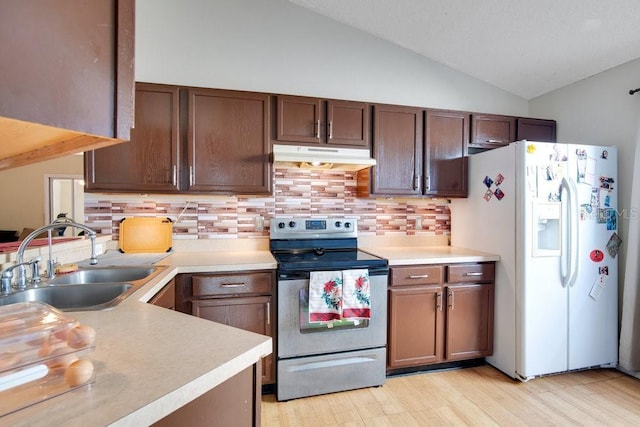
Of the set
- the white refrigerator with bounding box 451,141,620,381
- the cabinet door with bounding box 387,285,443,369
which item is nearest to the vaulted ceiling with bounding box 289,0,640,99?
the white refrigerator with bounding box 451,141,620,381

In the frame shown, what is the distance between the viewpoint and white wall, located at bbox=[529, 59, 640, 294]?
2236 millimetres

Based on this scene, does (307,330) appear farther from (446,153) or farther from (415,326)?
(446,153)

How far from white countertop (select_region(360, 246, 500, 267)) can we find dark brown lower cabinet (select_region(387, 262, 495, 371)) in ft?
0.16

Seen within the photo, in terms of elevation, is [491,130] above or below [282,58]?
below

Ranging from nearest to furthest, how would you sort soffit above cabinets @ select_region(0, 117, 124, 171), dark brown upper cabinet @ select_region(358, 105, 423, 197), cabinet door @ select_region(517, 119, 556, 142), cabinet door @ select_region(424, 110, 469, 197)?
soffit above cabinets @ select_region(0, 117, 124, 171) < dark brown upper cabinet @ select_region(358, 105, 423, 197) < cabinet door @ select_region(424, 110, 469, 197) < cabinet door @ select_region(517, 119, 556, 142)

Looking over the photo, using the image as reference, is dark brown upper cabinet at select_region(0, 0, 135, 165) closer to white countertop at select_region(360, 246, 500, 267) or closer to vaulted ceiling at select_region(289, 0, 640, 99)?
white countertop at select_region(360, 246, 500, 267)

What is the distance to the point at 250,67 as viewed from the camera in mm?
2430

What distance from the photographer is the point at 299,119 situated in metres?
2.24

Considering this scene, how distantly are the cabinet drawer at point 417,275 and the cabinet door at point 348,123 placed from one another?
0.99 meters

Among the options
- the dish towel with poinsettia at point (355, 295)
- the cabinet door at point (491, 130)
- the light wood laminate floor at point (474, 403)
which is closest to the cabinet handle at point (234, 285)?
the dish towel with poinsettia at point (355, 295)

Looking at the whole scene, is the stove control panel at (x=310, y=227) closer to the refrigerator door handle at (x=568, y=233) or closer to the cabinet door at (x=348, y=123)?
the cabinet door at (x=348, y=123)

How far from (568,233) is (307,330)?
195 centimetres

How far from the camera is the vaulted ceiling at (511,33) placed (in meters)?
2.00

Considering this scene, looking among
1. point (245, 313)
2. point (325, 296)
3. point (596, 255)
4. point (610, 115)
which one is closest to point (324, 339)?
point (325, 296)
